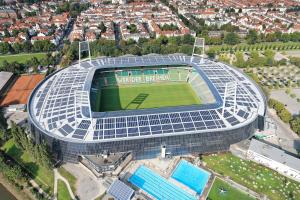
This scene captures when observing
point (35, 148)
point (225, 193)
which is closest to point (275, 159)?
point (225, 193)

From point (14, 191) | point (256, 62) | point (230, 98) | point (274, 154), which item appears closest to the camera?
point (14, 191)

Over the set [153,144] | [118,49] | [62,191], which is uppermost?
[118,49]

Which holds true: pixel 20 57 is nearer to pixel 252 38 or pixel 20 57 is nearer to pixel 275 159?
pixel 275 159

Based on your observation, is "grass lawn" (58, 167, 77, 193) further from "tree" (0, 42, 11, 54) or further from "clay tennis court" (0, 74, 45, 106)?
"tree" (0, 42, 11, 54)

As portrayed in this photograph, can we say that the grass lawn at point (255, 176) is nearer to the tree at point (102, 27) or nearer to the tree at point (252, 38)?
the tree at point (252, 38)

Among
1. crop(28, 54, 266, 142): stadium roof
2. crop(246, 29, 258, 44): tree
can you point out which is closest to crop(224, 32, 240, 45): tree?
crop(246, 29, 258, 44): tree

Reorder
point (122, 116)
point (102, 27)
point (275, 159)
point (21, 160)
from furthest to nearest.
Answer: point (102, 27) → point (122, 116) → point (21, 160) → point (275, 159)

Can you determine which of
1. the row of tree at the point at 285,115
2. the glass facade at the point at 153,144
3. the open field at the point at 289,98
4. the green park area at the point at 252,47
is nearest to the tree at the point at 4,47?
the glass facade at the point at 153,144
